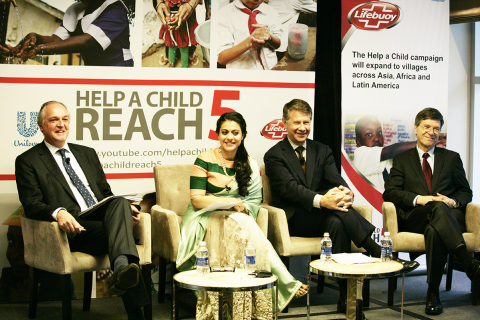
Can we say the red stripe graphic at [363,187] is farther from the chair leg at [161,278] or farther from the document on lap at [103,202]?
the document on lap at [103,202]

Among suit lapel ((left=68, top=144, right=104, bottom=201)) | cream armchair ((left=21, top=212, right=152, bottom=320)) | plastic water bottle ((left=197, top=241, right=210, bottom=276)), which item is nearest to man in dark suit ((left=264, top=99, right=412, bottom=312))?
cream armchair ((left=21, top=212, right=152, bottom=320))

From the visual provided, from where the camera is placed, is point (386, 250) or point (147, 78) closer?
point (386, 250)

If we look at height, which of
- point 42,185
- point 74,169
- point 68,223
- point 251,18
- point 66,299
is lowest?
point 66,299

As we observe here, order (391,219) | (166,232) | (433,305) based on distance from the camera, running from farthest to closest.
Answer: (391,219), (433,305), (166,232)

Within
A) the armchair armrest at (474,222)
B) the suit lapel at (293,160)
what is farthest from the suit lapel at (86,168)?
the armchair armrest at (474,222)

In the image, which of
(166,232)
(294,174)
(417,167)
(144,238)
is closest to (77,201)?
(144,238)

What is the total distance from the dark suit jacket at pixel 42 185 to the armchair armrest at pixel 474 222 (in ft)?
9.33

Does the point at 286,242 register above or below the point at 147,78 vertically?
below

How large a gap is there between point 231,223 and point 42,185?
1.27 m

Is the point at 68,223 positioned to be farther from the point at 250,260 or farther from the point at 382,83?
the point at 382,83

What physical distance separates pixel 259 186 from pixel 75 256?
1.41m

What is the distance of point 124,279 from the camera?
9.78 feet

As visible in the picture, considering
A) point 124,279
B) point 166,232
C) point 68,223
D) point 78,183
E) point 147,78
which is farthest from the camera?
point 147,78

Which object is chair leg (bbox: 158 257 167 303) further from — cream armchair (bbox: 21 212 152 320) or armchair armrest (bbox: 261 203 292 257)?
armchair armrest (bbox: 261 203 292 257)
